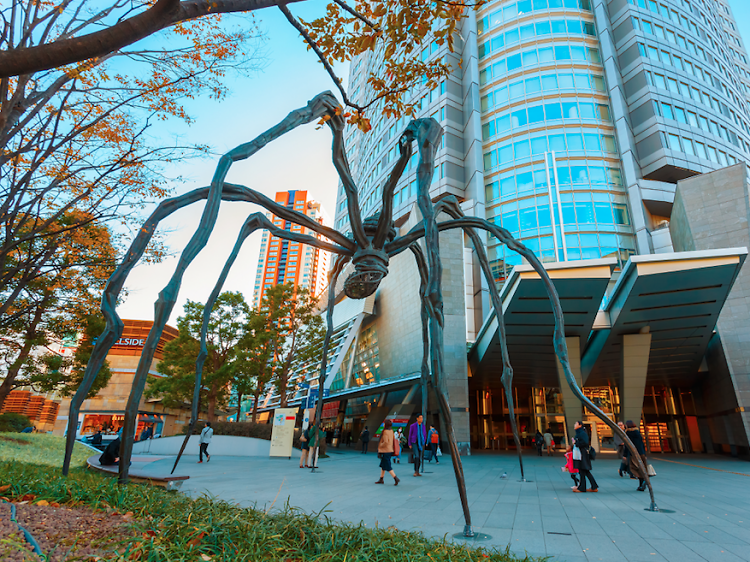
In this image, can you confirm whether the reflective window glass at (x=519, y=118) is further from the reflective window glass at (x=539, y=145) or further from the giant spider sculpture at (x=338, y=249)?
the giant spider sculpture at (x=338, y=249)

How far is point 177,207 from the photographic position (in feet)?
13.0

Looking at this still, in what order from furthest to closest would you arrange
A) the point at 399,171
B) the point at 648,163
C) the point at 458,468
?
the point at 648,163
the point at 399,171
the point at 458,468

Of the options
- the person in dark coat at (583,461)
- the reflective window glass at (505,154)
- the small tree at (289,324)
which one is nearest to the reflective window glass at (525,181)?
the reflective window glass at (505,154)

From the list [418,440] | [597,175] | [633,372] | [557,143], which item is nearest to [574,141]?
[557,143]

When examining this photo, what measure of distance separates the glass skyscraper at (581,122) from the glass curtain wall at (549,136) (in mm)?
87

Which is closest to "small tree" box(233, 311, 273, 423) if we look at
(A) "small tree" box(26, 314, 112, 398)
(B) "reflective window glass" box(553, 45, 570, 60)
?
(A) "small tree" box(26, 314, 112, 398)

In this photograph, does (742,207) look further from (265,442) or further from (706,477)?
(265,442)

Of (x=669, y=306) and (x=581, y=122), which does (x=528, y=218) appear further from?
(x=669, y=306)

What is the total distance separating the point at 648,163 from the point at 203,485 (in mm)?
35487

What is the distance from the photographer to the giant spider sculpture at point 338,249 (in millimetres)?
2779

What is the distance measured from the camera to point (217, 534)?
2.97 metres

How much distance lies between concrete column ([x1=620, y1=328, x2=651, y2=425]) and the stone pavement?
889cm

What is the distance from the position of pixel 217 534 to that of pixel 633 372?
20657 millimetres

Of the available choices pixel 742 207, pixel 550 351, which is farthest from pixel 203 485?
pixel 742 207
